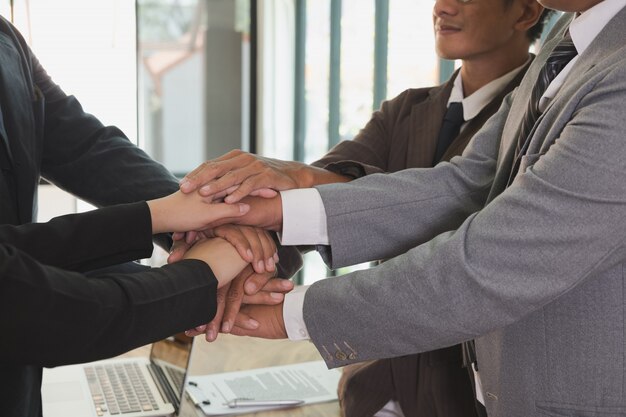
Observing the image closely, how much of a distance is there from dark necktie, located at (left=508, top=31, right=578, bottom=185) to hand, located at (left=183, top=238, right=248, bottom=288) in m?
0.57

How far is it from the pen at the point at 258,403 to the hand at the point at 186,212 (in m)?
0.46

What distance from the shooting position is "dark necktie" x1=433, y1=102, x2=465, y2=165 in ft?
6.89

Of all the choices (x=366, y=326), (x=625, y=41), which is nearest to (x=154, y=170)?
(x=366, y=326)

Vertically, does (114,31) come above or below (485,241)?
above

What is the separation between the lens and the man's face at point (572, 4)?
1384 millimetres

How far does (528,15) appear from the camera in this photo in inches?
83.4

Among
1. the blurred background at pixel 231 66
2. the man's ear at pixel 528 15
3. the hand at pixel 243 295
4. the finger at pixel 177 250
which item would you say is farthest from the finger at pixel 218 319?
the blurred background at pixel 231 66

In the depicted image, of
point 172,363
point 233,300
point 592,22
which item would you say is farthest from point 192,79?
point 592,22

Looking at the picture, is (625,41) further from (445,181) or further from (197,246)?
(197,246)

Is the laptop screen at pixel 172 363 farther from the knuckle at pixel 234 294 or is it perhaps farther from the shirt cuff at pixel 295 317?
the shirt cuff at pixel 295 317

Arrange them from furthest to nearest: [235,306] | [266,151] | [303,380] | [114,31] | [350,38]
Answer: [266,151] → [350,38] → [114,31] → [303,380] → [235,306]

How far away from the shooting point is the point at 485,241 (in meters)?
1.28

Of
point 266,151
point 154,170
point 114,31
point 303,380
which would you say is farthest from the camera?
point 266,151

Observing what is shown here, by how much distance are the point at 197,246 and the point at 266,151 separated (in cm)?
453
